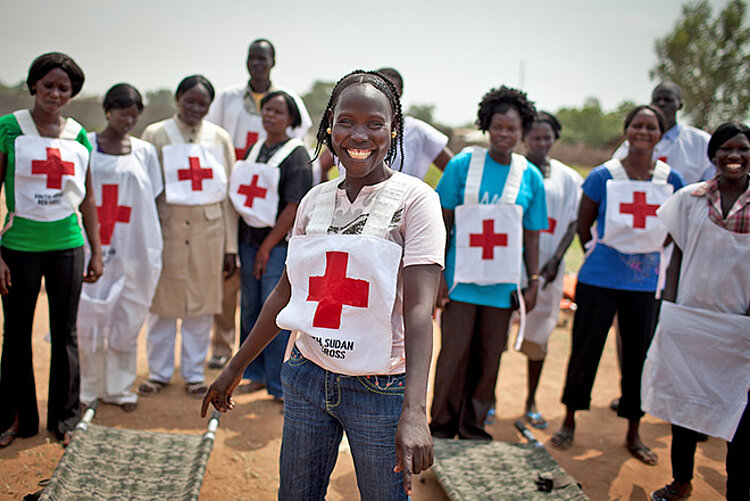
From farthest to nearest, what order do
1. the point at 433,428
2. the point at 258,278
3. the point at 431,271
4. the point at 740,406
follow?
the point at 258,278
the point at 433,428
the point at 740,406
the point at 431,271

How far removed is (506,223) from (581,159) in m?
24.7

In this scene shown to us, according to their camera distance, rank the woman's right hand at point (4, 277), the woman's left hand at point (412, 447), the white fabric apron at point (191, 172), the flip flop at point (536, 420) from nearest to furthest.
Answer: the woman's left hand at point (412, 447)
the woman's right hand at point (4, 277)
the white fabric apron at point (191, 172)
the flip flop at point (536, 420)

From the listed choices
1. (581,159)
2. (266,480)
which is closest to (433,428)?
(266,480)

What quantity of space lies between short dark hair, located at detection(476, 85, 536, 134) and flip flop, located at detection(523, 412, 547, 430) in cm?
215

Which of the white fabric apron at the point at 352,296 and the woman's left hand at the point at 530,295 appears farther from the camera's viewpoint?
the woman's left hand at the point at 530,295

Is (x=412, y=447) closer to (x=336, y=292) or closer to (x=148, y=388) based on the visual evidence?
(x=336, y=292)

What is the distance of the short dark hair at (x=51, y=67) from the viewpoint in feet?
10.8

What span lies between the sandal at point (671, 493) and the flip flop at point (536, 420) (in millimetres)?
1070

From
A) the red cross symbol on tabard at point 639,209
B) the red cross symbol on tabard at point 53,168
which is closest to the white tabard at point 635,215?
the red cross symbol on tabard at point 639,209

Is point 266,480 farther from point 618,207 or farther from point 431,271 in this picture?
point 618,207

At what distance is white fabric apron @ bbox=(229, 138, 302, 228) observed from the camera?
4.30 meters

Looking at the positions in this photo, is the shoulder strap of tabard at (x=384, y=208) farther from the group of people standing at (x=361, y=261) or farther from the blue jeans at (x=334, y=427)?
the blue jeans at (x=334, y=427)

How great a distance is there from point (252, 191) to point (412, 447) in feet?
10.1

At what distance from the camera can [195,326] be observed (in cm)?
461
